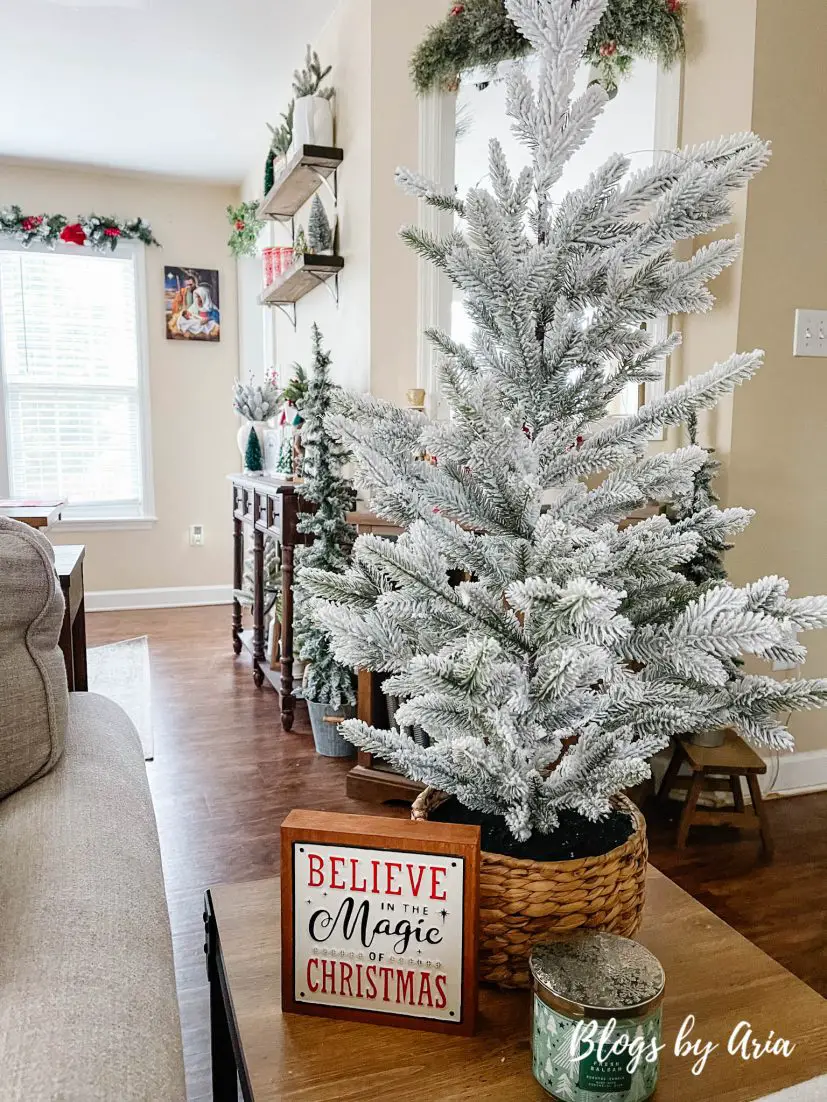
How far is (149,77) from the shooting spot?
3.73m

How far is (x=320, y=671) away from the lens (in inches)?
112

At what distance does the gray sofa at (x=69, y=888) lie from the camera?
23.0 inches

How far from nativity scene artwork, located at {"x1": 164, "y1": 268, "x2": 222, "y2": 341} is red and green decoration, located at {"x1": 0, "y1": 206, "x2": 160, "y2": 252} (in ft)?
0.92

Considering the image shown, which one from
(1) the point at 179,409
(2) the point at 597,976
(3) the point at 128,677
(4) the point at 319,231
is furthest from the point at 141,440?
(2) the point at 597,976

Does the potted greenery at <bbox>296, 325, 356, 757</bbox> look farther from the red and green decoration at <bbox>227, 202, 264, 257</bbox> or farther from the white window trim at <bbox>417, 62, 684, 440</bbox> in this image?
the red and green decoration at <bbox>227, 202, 264, 257</bbox>

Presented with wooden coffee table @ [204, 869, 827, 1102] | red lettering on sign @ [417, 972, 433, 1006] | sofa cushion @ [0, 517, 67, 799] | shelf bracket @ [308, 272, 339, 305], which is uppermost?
shelf bracket @ [308, 272, 339, 305]

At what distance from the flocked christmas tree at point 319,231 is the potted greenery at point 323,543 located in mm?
560

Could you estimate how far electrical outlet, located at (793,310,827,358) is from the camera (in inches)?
94.3

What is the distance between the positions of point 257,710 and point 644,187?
3.00 meters

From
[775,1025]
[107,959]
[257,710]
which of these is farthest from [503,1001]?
[257,710]

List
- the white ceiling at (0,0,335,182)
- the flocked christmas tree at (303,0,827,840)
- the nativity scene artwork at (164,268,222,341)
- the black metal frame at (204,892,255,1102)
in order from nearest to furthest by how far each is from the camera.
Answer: the flocked christmas tree at (303,0,827,840) < the black metal frame at (204,892,255,1102) < the white ceiling at (0,0,335,182) < the nativity scene artwork at (164,268,222,341)

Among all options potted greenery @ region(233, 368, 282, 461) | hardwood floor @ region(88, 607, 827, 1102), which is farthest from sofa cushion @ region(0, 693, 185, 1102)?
potted greenery @ region(233, 368, 282, 461)

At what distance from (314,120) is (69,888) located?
3.14m

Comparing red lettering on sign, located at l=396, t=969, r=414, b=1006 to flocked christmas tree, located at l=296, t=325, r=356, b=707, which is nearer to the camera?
red lettering on sign, located at l=396, t=969, r=414, b=1006
